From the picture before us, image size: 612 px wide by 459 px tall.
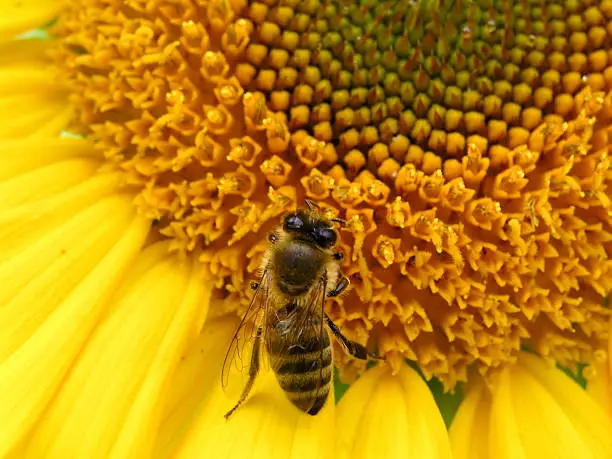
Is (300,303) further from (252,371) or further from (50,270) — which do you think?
(50,270)

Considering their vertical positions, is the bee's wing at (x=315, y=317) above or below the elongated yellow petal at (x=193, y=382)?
above

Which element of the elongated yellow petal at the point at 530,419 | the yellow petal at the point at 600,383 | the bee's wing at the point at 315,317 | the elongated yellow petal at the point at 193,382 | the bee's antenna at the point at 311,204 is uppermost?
the bee's antenna at the point at 311,204

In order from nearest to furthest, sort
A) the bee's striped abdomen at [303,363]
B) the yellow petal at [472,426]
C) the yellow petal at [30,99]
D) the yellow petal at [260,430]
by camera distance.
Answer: the bee's striped abdomen at [303,363] → the yellow petal at [260,430] → the yellow petal at [472,426] → the yellow petal at [30,99]

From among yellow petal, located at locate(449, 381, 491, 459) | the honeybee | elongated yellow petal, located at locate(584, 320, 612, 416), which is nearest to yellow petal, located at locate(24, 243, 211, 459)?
the honeybee

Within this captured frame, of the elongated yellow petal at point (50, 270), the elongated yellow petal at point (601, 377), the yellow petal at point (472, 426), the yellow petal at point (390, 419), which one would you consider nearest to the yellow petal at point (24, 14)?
the elongated yellow petal at point (50, 270)

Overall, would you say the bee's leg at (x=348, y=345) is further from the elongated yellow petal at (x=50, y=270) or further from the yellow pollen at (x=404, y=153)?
the elongated yellow petal at (x=50, y=270)

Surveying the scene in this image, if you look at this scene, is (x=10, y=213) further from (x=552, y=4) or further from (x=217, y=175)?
(x=552, y=4)

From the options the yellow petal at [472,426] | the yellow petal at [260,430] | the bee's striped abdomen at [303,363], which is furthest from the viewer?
the yellow petal at [472,426]
